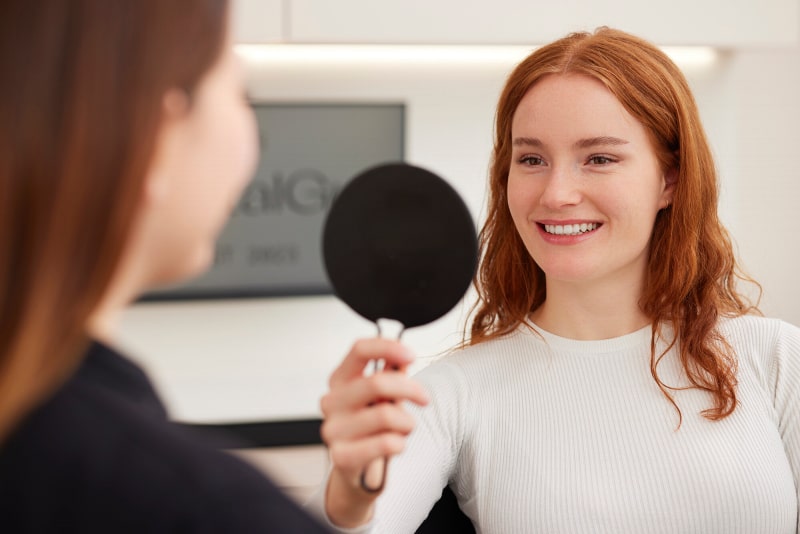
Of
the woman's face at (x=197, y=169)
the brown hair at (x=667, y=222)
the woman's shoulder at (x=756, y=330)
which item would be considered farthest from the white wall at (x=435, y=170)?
the woman's face at (x=197, y=169)

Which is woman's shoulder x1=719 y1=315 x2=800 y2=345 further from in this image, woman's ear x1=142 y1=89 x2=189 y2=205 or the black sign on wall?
the black sign on wall

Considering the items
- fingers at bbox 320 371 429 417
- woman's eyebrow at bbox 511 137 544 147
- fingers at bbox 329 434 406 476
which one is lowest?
fingers at bbox 329 434 406 476

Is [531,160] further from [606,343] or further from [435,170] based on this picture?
[435,170]

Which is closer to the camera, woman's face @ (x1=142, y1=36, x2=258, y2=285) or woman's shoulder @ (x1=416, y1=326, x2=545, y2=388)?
woman's face @ (x1=142, y1=36, x2=258, y2=285)

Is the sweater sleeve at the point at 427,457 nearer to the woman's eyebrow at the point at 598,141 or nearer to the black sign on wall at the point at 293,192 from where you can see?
the woman's eyebrow at the point at 598,141

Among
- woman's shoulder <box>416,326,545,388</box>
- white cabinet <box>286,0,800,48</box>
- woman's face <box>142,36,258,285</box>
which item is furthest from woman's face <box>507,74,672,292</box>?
white cabinet <box>286,0,800,48</box>

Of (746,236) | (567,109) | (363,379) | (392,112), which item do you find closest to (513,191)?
(567,109)

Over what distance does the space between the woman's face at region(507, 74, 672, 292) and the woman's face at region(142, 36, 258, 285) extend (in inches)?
31.3

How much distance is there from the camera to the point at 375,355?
2.58 feet

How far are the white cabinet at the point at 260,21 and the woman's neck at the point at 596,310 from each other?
1.04 m

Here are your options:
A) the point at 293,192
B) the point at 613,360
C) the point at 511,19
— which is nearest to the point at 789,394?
the point at 613,360

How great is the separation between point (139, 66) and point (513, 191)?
0.91m

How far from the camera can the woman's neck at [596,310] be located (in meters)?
1.33

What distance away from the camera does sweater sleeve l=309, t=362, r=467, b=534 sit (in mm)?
1172
